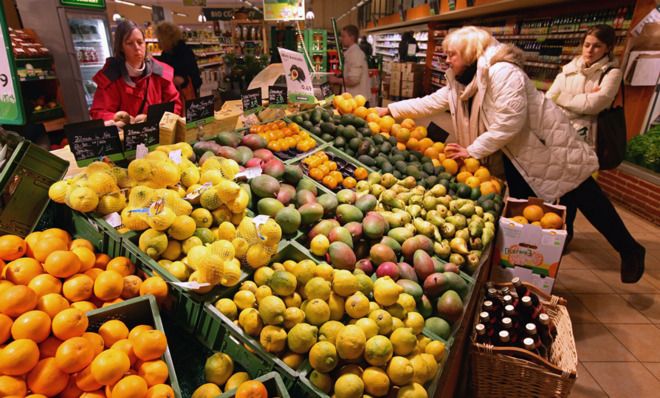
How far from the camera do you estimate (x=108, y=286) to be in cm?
133

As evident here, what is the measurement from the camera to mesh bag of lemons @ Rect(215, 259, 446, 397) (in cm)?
127

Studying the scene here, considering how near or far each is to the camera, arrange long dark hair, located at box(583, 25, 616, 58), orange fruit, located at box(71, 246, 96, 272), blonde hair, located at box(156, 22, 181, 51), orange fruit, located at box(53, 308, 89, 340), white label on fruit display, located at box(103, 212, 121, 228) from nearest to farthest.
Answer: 1. orange fruit, located at box(53, 308, 89, 340)
2. orange fruit, located at box(71, 246, 96, 272)
3. white label on fruit display, located at box(103, 212, 121, 228)
4. long dark hair, located at box(583, 25, 616, 58)
5. blonde hair, located at box(156, 22, 181, 51)

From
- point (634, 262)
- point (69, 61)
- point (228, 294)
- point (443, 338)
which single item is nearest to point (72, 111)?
point (69, 61)

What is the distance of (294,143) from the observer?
2680 mm

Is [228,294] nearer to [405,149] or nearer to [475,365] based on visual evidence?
[475,365]

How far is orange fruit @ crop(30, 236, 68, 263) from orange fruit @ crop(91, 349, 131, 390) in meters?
0.54

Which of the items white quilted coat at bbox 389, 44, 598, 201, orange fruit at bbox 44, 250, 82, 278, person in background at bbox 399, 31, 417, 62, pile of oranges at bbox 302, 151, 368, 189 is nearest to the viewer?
orange fruit at bbox 44, 250, 82, 278

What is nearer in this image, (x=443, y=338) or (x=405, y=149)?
(x=443, y=338)

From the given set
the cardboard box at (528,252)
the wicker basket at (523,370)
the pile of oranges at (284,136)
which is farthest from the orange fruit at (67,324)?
the cardboard box at (528,252)

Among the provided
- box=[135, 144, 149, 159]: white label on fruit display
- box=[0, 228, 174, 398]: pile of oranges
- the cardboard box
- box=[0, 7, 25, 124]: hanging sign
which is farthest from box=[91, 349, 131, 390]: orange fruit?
the cardboard box

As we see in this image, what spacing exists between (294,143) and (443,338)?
159 centimetres

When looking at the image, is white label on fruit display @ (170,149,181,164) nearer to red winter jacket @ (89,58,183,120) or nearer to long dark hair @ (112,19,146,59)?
red winter jacket @ (89,58,183,120)

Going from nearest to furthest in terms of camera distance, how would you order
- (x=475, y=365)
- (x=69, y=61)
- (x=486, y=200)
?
(x=475, y=365)
(x=486, y=200)
(x=69, y=61)

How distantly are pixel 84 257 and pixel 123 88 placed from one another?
2.18 metres
